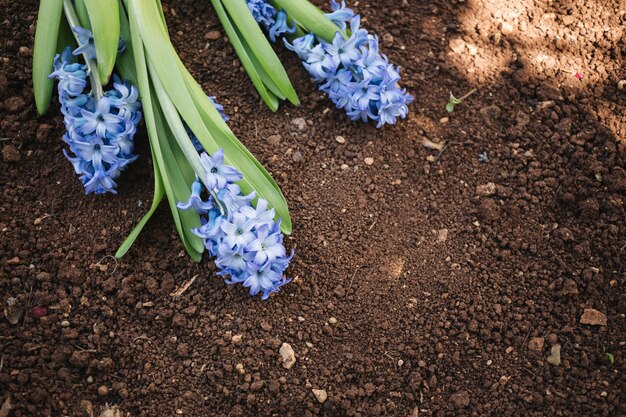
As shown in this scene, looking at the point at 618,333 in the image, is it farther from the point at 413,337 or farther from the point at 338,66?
the point at 338,66

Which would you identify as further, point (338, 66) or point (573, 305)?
point (338, 66)

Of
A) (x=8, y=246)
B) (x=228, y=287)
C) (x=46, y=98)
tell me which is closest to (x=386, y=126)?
(x=228, y=287)

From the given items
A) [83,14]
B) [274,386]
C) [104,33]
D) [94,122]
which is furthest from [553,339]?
[83,14]

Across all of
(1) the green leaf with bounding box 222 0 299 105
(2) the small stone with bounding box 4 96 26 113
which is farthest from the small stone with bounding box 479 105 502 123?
(2) the small stone with bounding box 4 96 26 113

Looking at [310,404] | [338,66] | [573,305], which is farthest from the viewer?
[338,66]

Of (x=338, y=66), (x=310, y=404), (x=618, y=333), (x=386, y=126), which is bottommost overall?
(x=310, y=404)

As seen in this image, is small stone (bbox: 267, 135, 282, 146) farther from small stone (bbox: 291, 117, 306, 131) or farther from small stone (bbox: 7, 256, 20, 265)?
small stone (bbox: 7, 256, 20, 265)
